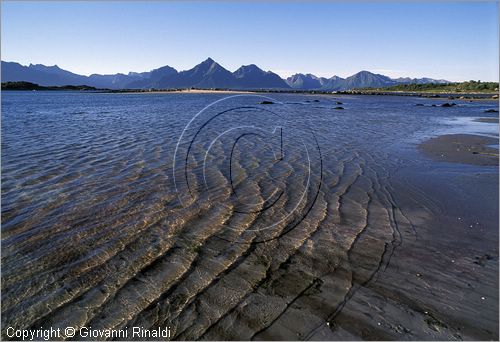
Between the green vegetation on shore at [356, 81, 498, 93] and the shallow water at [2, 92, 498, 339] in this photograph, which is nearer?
the shallow water at [2, 92, 498, 339]

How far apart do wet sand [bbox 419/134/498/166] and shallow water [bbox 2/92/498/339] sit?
1.87 meters

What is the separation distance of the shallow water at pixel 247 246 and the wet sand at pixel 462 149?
187 centimetres

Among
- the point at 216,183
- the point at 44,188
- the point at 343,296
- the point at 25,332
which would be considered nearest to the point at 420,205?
the point at 343,296

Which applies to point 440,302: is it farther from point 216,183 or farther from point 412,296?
point 216,183

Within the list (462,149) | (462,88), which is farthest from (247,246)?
(462,88)

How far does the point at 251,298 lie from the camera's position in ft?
18.5

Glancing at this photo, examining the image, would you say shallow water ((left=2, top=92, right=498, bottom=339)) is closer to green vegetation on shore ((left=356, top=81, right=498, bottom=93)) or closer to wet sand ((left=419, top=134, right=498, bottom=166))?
wet sand ((left=419, top=134, right=498, bottom=166))

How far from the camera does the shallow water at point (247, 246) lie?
17.2 ft

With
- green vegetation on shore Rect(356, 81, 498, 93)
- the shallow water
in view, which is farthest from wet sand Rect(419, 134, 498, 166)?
green vegetation on shore Rect(356, 81, 498, 93)

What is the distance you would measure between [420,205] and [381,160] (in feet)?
22.0

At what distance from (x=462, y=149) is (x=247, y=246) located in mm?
17625

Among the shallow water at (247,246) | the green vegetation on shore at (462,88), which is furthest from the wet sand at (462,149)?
the green vegetation on shore at (462,88)

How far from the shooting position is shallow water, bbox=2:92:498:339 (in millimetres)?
5234

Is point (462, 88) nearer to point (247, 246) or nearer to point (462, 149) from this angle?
point (462, 149)
